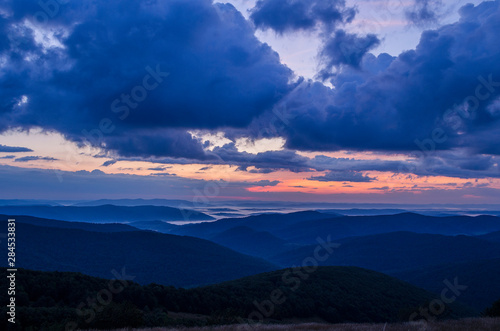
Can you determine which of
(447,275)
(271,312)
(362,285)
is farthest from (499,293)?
(271,312)

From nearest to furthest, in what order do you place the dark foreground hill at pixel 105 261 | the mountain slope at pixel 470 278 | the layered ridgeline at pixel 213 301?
the layered ridgeline at pixel 213 301, the mountain slope at pixel 470 278, the dark foreground hill at pixel 105 261

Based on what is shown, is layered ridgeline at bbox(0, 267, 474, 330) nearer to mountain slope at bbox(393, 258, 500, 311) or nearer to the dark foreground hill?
mountain slope at bbox(393, 258, 500, 311)

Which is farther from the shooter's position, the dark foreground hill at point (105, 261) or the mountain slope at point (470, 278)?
the dark foreground hill at point (105, 261)

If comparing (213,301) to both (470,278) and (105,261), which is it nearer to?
(470,278)

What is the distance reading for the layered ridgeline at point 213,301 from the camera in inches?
746

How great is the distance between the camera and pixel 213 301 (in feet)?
147

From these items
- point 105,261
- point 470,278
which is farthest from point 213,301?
point 105,261

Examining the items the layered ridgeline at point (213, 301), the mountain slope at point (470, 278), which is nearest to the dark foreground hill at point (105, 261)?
the mountain slope at point (470, 278)

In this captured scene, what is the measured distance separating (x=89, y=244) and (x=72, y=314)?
193 m

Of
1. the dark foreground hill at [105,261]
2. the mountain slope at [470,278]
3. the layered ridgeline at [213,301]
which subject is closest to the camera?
the layered ridgeline at [213,301]

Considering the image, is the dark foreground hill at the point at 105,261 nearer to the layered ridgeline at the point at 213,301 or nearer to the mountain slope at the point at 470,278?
the mountain slope at the point at 470,278

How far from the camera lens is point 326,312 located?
194 ft

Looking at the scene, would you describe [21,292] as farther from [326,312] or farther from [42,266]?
[42,266]

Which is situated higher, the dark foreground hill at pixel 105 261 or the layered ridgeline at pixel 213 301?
the layered ridgeline at pixel 213 301
